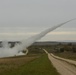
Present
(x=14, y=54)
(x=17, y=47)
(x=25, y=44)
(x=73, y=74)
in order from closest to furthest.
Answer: (x=73, y=74)
(x=25, y=44)
(x=17, y=47)
(x=14, y=54)

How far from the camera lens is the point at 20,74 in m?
36.4

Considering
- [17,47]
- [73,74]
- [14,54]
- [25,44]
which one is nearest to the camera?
[73,74]

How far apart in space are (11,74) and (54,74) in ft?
15.5

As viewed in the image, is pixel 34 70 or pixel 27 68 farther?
pixel 27 68

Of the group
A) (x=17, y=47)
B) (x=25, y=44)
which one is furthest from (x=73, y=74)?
(x=17, y=47)

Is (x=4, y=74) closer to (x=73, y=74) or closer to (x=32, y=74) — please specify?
(x=32, y=74)

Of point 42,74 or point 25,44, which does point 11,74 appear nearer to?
point 42,74

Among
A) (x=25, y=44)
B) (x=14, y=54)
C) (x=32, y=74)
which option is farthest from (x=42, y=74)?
(x=14, y=54)

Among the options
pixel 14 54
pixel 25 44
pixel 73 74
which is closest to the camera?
pixel 73 74

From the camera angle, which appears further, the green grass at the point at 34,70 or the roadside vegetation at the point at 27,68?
the roadside vegetation at the point at 27,68

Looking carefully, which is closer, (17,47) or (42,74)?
(42,74)

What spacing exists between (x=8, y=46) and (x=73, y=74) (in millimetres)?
72457

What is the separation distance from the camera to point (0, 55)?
11094 cm

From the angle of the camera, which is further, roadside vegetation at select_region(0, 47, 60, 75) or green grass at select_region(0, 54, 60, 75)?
roadside vegetation at select_region(0, 47, 60, 75)
